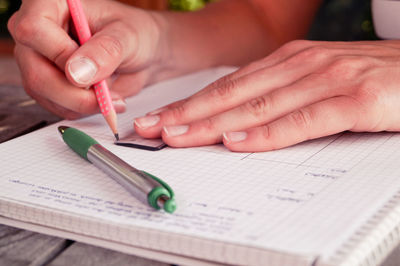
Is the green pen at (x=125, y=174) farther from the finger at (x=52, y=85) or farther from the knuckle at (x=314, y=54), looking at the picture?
the knuckle at (x=314, y=54)

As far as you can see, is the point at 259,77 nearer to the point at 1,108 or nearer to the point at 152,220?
the point at 152,220

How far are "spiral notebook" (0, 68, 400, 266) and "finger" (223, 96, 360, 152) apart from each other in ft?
0.05

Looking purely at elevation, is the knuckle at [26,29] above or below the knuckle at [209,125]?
above

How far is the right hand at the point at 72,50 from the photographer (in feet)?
2.40

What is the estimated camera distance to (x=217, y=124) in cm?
67

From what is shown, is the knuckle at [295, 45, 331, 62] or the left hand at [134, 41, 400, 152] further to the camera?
the knuckle at [295, 45, 331, 62]

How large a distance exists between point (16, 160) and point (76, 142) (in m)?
0.08

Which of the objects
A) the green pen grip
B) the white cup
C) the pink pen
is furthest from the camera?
the white cup

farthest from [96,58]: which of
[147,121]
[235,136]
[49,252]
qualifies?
[49,252]

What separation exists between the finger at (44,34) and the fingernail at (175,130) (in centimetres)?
22

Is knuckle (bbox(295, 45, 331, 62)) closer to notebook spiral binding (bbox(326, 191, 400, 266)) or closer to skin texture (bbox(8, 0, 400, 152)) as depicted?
skin texture (bbox(8, 0, 400, 152))

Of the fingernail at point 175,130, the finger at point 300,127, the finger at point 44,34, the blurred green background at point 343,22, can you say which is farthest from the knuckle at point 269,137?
the blurred green background at point 343,22

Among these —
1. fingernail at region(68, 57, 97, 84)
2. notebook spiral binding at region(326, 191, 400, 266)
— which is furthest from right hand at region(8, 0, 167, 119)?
notebook spiral binding at region(326, 191, 400, 266)

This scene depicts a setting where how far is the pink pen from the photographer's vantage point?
0.70 m
